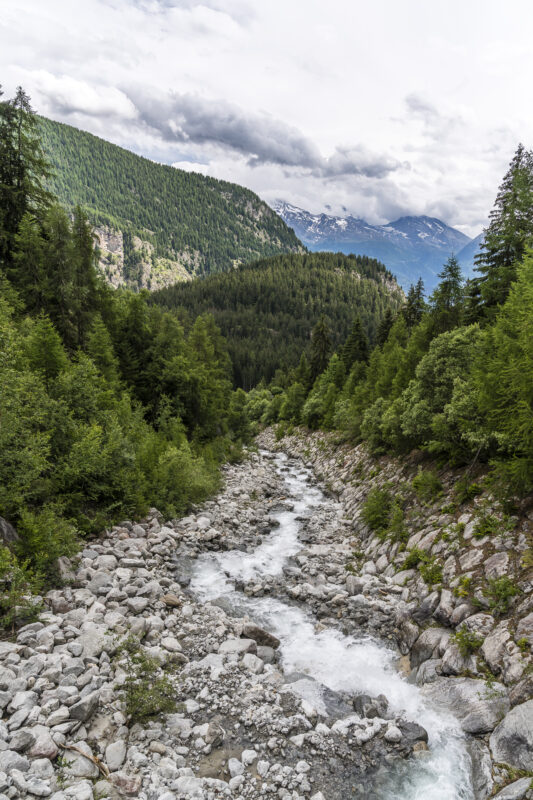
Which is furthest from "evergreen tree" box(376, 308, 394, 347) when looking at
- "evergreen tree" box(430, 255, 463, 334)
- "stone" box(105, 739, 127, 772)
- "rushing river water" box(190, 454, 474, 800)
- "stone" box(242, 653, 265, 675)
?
"stone" box(105, 739, 127, 772)

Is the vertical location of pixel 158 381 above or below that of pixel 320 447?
above

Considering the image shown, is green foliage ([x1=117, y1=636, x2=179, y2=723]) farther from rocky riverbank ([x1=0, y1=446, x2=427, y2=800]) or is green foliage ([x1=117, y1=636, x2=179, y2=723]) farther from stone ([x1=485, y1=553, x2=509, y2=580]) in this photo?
stone ([x1=485, y1=553, x2=509, y2=580])

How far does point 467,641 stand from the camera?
29.1 ft

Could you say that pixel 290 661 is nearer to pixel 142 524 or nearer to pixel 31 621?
pixel 31 621

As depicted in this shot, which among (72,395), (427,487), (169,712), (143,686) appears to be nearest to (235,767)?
(169,712)

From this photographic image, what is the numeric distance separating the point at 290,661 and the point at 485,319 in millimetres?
22242

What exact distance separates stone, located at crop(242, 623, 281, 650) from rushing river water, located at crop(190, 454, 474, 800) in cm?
28

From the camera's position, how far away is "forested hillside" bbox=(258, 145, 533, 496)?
11.4 meters

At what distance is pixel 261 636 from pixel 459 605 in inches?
216

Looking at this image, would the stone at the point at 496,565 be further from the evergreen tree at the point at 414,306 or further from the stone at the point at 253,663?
the evergreen tree at the point at 414,306

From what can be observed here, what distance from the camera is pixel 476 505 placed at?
43.1ft

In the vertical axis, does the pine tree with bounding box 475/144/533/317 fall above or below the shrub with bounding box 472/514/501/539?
above

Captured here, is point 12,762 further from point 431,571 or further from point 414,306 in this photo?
point 414,306

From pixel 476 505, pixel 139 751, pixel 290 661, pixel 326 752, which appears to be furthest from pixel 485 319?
pixel 139 751
